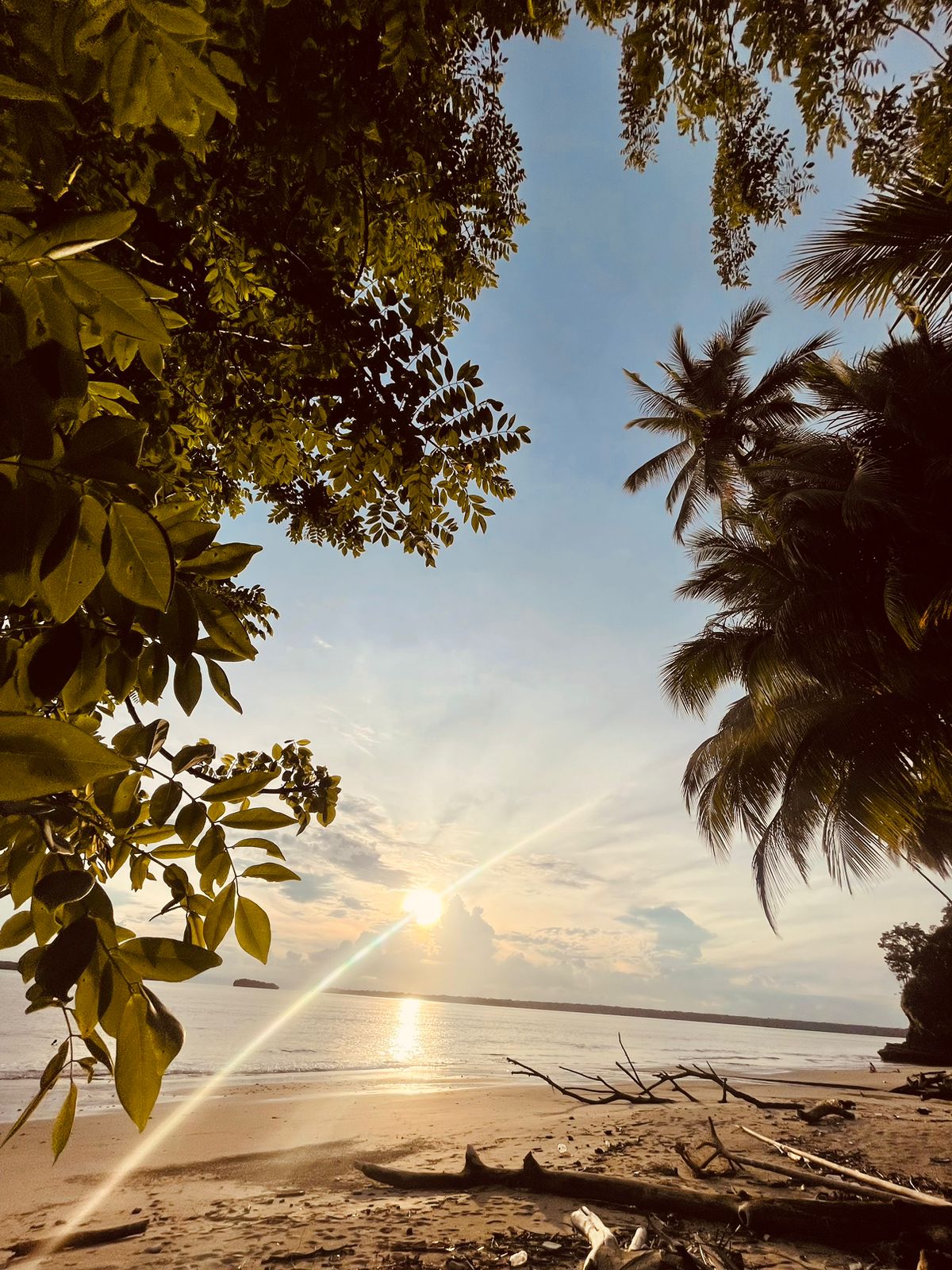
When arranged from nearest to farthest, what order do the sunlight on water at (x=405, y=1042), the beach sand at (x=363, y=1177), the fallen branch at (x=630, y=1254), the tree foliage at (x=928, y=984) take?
the fallen branch at (x=630, y=1254) < the beach sand at (x=363, y=1177) < the tree foliage at (x=928, y=984) < the sunlight on water at (x=405, y=1042)

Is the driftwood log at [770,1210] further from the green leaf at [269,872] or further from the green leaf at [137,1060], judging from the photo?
the green leaf at [137,1060]

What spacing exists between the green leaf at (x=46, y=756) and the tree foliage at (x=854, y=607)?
804 cm

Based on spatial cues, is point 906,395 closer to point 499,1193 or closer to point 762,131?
point 762,131

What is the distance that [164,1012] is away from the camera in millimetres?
603

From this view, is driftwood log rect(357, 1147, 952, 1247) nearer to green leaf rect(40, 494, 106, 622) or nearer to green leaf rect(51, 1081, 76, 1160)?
green leaf rect(51, 1081, 76, 1160)

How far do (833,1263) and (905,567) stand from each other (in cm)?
688

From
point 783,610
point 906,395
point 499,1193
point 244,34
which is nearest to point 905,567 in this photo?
point 783,610


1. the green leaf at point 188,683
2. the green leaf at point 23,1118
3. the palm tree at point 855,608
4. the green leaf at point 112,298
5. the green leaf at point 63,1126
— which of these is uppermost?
the palm tree at point 855,608

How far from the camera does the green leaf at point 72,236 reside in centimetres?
50

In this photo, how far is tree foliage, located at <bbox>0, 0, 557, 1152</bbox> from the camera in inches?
21.0

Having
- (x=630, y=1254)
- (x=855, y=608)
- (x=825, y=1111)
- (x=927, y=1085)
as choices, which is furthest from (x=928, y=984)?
(x=630, y=1254)

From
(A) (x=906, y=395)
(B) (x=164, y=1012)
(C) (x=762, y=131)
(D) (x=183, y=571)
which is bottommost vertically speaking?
(B) (x=164, y=1012)

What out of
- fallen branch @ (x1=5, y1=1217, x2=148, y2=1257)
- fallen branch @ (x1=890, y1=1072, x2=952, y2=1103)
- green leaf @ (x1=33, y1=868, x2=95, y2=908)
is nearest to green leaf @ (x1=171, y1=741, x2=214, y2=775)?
green leaf @ (x1=33, y1=868, x2=95, y2=908)

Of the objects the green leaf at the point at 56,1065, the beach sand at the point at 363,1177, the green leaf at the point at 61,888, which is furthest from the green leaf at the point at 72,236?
the beach sand at the point at 363,1177
